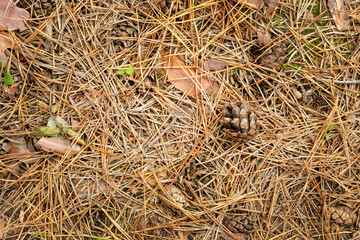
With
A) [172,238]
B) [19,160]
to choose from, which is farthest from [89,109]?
[172,238]

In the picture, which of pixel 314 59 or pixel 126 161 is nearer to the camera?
pixel 126 161

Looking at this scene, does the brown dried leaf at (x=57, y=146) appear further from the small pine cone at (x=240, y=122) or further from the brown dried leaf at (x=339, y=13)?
the brown dried leaf at (x=339, y=13)

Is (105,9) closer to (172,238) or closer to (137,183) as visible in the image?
(137,183)

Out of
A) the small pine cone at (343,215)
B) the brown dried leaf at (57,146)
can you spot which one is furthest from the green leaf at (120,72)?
the small pine cone at (343,215)

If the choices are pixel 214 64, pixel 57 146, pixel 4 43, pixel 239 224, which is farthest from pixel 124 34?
pixel 239 224

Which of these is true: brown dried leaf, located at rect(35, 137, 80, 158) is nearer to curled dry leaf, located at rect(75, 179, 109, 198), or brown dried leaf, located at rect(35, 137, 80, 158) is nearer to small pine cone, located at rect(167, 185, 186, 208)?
curled dry leaf, located at rect(75, 179, 109, 198)

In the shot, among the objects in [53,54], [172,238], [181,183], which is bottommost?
[172,238]

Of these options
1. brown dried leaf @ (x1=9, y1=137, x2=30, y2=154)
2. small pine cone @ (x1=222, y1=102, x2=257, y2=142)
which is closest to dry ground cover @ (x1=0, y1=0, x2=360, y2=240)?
brown dried leaf @ (x1=9, y1=137, x2=30, y2=154)
